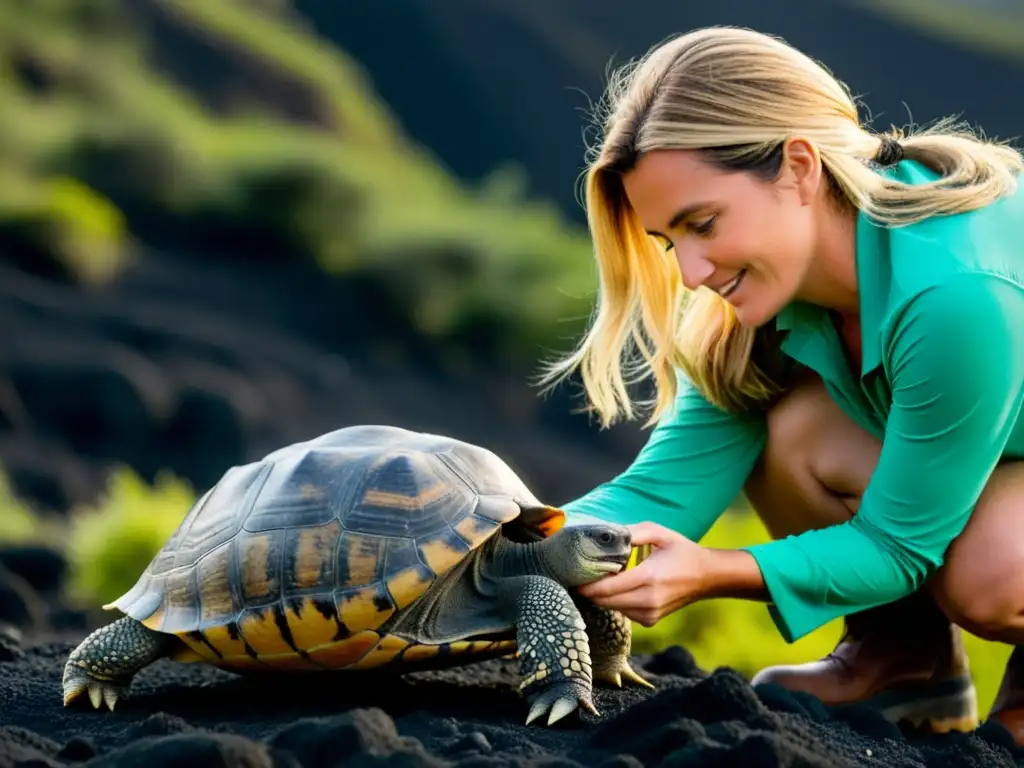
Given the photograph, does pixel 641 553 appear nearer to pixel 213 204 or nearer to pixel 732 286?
pixel 732 286

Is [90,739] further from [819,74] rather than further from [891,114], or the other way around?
[891,114]

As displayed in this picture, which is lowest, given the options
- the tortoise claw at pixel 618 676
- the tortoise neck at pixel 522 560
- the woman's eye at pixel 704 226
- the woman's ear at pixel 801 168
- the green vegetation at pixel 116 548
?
the green vegetation at pixel 116 548

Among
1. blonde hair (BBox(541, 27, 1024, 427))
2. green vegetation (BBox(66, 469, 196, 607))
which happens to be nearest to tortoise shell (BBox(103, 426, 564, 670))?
blonde hair (BBox(541, 27, 1024, 427))

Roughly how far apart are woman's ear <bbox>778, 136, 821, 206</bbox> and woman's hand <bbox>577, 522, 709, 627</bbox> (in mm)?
729

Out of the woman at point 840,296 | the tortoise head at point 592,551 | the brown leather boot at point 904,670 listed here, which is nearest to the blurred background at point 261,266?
the woman at point 840,296

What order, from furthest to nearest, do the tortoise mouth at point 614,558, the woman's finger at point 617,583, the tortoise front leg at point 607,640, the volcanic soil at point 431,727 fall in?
the tortoise front leg at point 607,640
the tortoise mouth at point 614,558
the woman's finger at point 617,583
the volcanic soil at point 431,727

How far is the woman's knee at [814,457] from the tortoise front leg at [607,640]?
0.52 m

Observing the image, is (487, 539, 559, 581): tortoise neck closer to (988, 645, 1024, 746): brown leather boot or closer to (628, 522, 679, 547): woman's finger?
(628, 522, 679, 547): woman's finger

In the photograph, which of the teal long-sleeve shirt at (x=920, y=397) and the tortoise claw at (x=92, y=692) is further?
the tortoise claw at (x=92, y=692)

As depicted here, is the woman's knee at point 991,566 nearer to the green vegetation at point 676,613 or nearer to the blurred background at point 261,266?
the blurred background at point 261,266

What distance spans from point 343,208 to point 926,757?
1021 cm

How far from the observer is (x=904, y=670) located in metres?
3.51

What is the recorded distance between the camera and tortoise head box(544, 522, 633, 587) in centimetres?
295

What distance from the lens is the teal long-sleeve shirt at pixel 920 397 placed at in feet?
9.05
